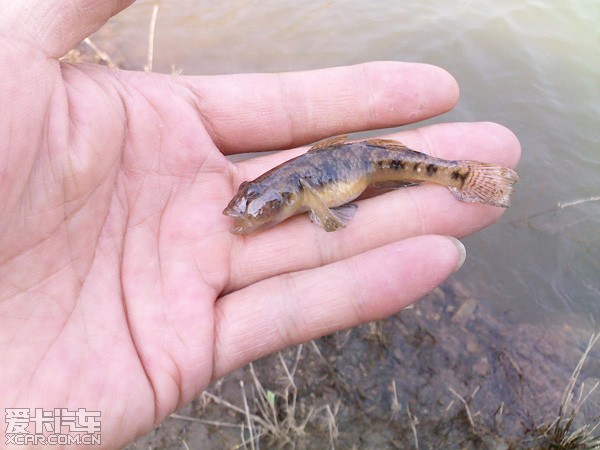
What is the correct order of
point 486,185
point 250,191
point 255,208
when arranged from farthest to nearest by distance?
point 486,185
point 250,191
point 255,208

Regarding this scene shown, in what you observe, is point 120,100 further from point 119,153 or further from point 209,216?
point 209,216

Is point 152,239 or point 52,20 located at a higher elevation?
point 52,20

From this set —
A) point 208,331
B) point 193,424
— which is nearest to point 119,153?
point 208,331

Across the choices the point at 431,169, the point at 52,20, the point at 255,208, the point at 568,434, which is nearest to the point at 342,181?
the point at 431,169

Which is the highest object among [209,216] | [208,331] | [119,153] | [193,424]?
[119,153]

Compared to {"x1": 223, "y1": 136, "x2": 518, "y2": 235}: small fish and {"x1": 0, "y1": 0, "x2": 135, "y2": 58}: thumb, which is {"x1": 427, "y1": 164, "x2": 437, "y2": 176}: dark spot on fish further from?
{"x1": 0, "y1": 0, "x2": 135, "y2": 58}: thumb

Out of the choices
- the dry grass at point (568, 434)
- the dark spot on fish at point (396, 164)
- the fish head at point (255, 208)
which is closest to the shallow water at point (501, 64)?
the dry grass at point (568, 434)

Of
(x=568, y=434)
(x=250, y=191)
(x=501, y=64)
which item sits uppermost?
(x=250, y=191)

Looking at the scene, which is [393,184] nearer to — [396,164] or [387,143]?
[396,164]
